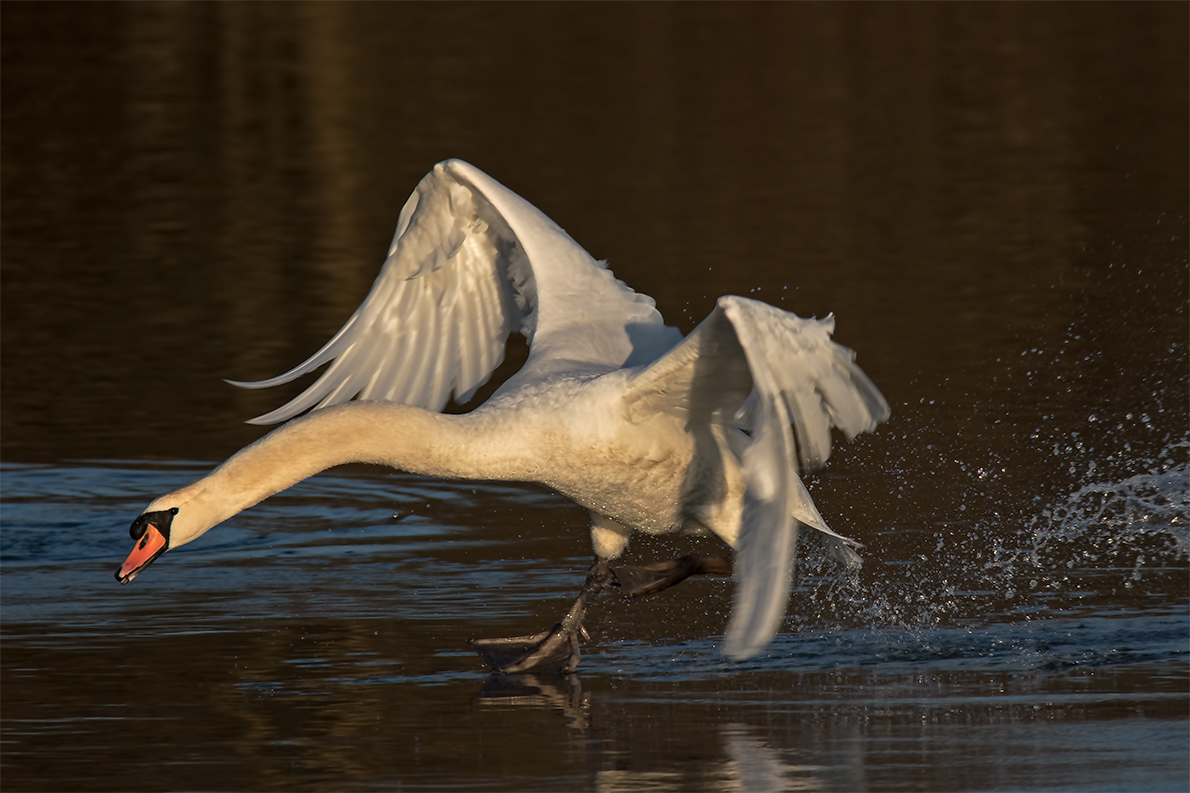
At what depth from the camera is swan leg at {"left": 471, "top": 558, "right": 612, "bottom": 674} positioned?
7465 millimetres

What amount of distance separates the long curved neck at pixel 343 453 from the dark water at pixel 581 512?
760 millimetres

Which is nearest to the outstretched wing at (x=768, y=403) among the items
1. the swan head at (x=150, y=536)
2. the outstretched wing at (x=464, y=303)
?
the outstretched wing at (x=464, y=303)

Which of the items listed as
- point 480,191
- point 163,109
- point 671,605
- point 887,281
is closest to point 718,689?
point 671,605

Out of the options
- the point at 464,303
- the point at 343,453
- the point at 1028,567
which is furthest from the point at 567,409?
the point at 1028,567

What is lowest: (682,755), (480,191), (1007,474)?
(682,755)

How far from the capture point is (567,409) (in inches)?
291

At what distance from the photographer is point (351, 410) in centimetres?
714

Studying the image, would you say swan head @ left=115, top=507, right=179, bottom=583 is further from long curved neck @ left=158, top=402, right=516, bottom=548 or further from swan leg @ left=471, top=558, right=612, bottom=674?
swan leg @ left=471, top=558, right=612, bottom=674

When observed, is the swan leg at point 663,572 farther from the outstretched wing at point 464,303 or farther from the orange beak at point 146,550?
the orange beak at point 146,550

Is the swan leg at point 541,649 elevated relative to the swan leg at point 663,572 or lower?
lower

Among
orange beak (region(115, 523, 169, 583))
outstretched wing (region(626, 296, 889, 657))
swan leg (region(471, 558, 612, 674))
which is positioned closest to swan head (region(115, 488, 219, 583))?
orange beak (region(115, 523, 169, 583))

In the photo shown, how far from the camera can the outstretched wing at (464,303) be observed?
8734 millimetres

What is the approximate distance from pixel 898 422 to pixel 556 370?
4048 millimetres

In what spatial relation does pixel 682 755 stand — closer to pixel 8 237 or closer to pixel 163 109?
pixel 8 237
